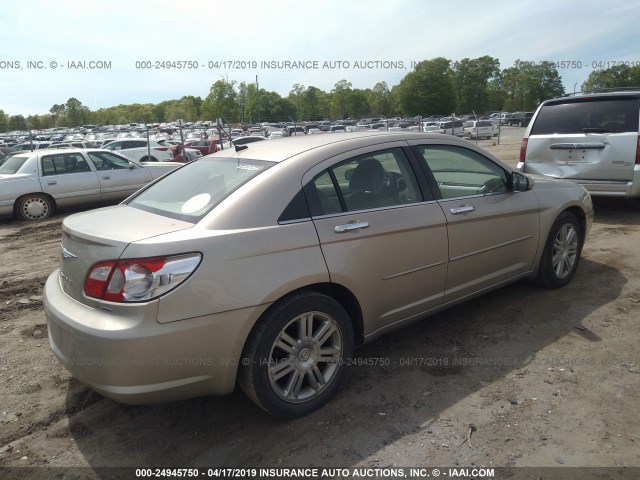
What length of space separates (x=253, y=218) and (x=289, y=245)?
254 millimetres

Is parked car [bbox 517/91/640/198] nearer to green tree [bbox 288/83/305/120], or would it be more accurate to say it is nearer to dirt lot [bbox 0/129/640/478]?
dirt lot [bbox 0/129/640/478]

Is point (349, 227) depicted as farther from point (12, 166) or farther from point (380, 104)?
point (380, 104)

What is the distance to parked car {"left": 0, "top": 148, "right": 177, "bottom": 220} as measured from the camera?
979cm

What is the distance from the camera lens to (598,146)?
273 inches

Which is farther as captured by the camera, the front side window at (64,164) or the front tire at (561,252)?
the front side window at (64,164)

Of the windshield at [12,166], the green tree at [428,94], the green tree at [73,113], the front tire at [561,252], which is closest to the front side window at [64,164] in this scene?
the windshield at [12,166]

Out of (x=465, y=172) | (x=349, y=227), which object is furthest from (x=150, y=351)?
(x=465, y=172)

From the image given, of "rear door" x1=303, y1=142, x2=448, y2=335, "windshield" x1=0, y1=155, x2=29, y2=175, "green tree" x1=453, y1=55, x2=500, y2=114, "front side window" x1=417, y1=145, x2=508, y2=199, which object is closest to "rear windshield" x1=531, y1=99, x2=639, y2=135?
"front side window" x1=417, y1=145, x2=508, y2=199

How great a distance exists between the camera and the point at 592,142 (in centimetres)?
697

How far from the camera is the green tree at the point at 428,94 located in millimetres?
88812

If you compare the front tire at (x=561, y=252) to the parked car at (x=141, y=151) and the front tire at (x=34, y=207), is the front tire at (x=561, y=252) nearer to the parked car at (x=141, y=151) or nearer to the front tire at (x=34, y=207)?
the front tire at (x=34, y=207)

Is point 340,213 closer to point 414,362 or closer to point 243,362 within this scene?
point 243,362

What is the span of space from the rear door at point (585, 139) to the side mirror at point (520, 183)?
3.60 m

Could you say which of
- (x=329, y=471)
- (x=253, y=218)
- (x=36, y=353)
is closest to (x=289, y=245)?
(x=253, y=218)
